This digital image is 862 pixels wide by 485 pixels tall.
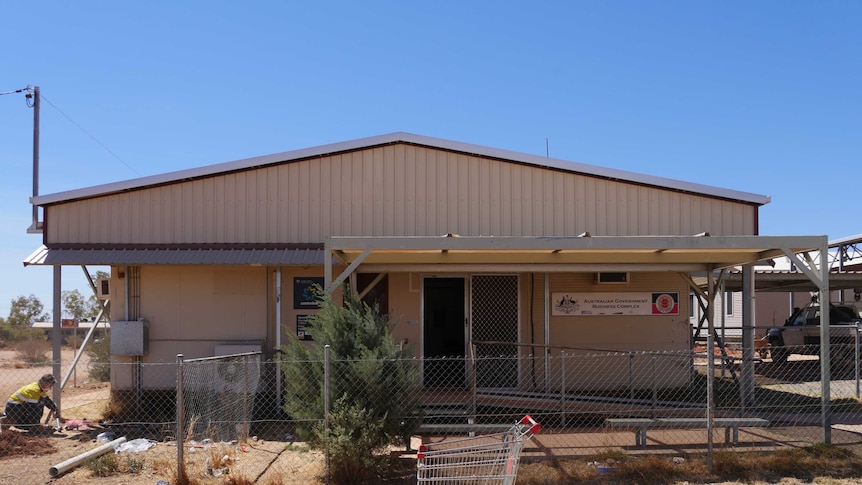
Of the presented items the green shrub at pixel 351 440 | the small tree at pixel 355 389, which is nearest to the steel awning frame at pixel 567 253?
the small tree at pixel 355 389

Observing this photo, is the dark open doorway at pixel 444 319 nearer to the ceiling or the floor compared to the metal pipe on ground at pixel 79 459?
nearer to the ceiling

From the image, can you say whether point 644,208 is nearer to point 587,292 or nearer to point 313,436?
point 587,292

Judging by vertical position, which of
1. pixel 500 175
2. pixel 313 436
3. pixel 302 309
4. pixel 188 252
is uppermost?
pixel 500 175

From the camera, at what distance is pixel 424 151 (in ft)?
43.1

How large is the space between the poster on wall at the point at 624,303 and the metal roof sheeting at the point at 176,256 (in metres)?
4.87

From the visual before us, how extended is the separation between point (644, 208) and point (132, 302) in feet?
29.9

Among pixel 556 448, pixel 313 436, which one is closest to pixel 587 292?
pixel 556 448

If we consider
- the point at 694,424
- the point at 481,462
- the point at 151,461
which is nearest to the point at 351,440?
the point at 481,462

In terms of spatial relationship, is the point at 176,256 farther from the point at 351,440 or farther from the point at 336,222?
the point at 351,440

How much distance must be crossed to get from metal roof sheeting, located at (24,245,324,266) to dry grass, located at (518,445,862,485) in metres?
5.35

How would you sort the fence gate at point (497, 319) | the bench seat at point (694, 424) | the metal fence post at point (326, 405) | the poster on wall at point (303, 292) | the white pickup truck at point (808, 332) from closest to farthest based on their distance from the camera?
the metal fence post at point (326, 405) < the bench seat at point (694, 424) < the poster on wall at point (303, 292) < the fence gate at point (497, 319) < the white pickup truck at point (808, 332)

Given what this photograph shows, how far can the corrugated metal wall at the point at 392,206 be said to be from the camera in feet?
42.2

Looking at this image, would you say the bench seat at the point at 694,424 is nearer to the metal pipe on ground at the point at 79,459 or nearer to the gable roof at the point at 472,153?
the gable roof at the point at 472,153

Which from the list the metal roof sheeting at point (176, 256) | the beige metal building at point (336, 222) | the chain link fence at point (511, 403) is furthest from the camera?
the beige metal building at point (336, 222)
